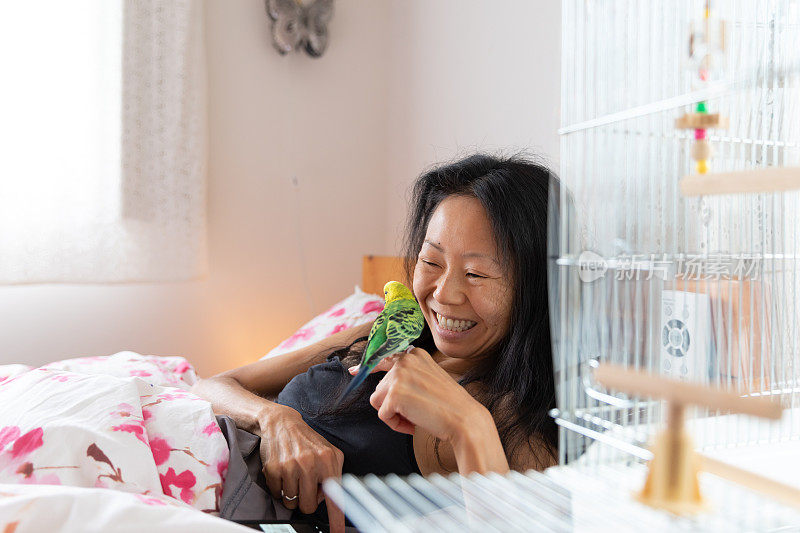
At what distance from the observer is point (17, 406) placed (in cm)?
82

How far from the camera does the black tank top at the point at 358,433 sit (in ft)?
3.21

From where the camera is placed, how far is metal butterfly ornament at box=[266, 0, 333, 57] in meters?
2.23

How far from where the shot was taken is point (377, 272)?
2197 millimetres

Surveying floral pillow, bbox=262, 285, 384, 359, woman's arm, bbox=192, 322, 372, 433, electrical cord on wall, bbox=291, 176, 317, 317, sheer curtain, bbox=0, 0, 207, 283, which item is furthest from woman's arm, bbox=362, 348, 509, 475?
electrical cord on wall, bbox=291, 176, 317, 317

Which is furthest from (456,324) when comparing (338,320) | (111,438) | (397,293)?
(338,320)

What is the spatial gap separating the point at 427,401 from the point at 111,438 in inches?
14.3

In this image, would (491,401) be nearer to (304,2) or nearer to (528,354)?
(528,354)

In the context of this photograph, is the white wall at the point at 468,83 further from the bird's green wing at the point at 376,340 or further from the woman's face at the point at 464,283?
the bird's green wing at the point at 376,340

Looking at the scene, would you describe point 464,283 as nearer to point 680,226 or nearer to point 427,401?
point 427,401

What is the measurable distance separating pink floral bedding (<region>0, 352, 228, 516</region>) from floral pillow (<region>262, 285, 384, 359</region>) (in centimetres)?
65

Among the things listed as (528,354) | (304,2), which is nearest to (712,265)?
(528,354)

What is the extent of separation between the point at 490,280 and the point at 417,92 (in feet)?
4.48

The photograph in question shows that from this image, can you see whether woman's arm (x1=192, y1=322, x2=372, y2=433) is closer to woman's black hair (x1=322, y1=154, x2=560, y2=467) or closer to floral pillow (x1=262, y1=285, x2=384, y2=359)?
floral pillow (x1=262, y1=285, x2=384, y2=359)

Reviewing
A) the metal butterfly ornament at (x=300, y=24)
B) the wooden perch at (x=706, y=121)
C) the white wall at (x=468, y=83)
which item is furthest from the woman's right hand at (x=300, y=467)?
the metal butterfly ornament at (x=300, y=24)
